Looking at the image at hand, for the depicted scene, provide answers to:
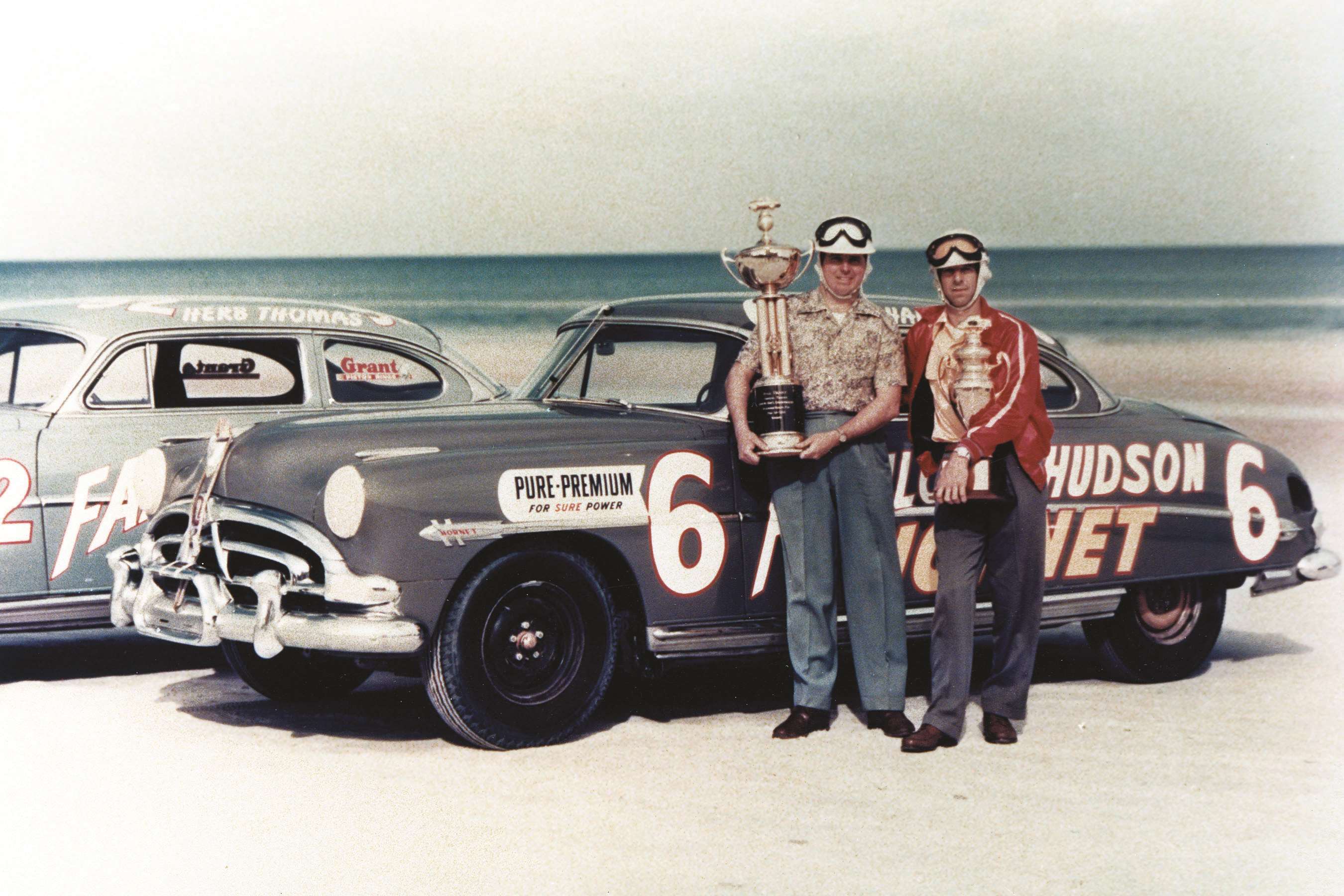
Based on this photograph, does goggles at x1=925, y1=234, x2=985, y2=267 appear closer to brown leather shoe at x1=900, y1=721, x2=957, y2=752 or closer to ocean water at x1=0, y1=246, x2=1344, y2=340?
brown leather shoe at x1=900, y1=721, x2=957, y2=752

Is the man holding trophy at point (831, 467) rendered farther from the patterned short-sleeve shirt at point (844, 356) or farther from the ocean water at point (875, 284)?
the ocean water at point (875, 284)

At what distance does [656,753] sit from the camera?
550 cm

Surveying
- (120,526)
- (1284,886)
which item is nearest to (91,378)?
(120,526)

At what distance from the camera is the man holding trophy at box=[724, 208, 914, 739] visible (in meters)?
5.70

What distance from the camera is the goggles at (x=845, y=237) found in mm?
5703

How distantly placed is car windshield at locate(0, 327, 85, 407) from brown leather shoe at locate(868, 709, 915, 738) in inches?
150

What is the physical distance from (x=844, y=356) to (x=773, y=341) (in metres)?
0.26

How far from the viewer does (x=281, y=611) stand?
209 inches

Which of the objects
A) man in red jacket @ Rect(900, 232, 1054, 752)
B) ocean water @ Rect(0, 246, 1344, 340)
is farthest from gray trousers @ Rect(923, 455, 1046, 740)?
ocean water @ Rect(0, 246, 1344, 340)

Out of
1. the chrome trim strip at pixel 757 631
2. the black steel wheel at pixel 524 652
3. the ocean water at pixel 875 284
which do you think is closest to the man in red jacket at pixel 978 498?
the chrome trim strip at pixel 757 631

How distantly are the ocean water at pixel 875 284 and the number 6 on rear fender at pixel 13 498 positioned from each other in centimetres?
1759

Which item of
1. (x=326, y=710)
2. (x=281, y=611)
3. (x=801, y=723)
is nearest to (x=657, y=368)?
(x=801, y=723)

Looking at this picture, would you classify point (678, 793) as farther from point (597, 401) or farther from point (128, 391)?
point (128, 391)

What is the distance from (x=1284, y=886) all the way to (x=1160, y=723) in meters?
1.80
